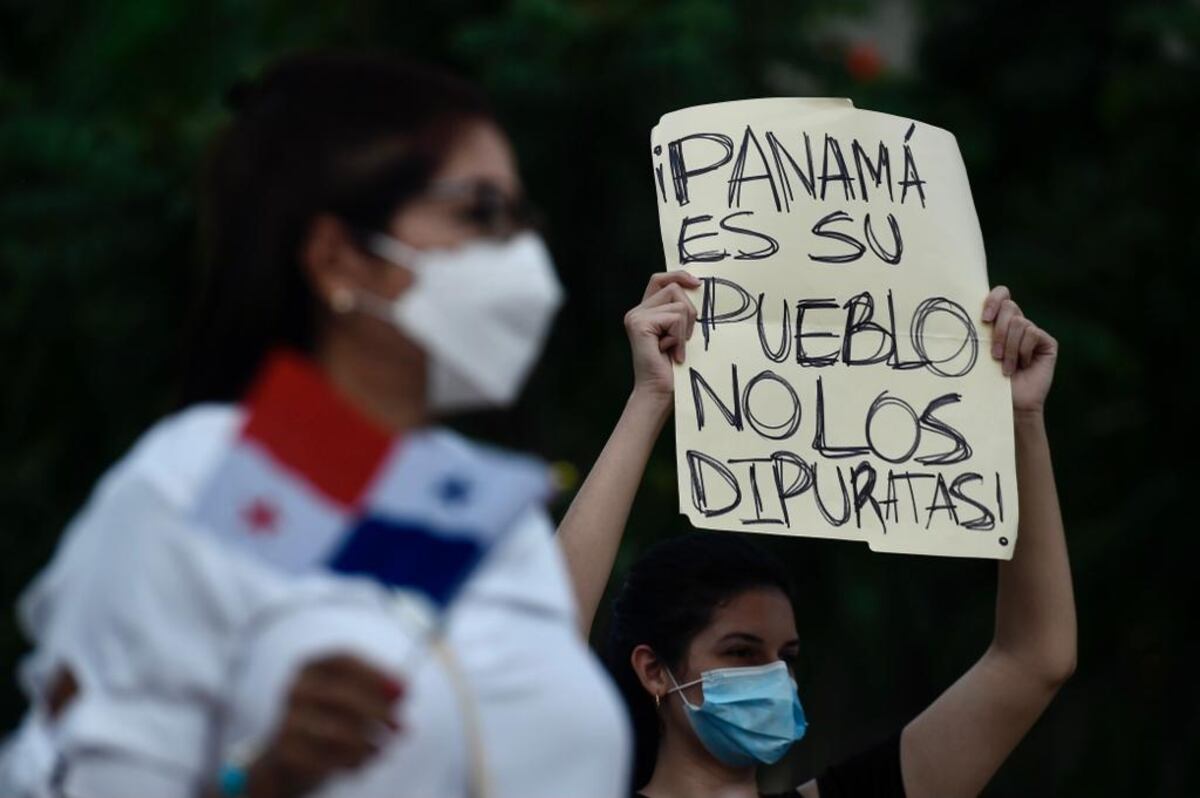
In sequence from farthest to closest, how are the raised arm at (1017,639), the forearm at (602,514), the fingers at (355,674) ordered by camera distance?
the raised arm at (1017,639) < the forearm at (602,514) < the fingers at (355,674)

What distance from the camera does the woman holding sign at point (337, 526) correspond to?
1.59m

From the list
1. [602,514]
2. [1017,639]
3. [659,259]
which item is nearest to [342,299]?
[602,514]

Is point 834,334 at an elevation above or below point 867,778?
above

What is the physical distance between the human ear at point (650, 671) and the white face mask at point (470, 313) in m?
1.57

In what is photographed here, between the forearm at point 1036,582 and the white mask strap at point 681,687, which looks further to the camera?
the white mask strap at point 681,687

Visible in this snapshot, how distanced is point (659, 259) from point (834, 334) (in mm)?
3547

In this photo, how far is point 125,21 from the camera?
725 centimetres

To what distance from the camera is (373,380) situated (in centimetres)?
173

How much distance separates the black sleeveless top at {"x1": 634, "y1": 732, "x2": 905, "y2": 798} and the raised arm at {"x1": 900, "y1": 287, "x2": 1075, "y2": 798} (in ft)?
0.05

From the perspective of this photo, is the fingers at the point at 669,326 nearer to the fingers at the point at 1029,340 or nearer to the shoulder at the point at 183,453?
the fingers at the point at 1029,340

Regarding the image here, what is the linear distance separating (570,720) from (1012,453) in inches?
56.2

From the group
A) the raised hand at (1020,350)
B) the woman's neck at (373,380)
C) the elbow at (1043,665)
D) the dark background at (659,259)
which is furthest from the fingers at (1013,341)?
the dark background at (659,259)

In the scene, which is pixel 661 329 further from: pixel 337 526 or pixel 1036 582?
pixel 337 526

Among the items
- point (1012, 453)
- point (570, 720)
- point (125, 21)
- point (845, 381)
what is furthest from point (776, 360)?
point (125, 21)
